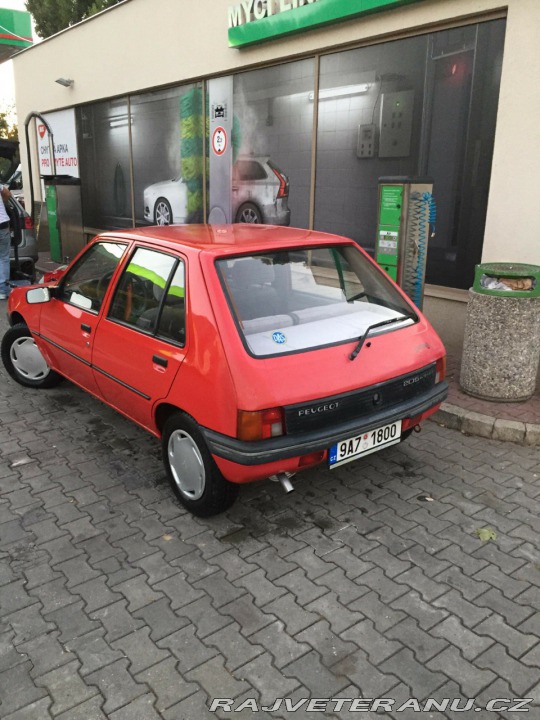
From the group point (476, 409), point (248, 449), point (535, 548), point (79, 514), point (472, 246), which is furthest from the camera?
point (472, 246)

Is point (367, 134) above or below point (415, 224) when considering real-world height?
above

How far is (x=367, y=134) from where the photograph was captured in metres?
7.53

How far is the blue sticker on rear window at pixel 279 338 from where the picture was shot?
10.8ft

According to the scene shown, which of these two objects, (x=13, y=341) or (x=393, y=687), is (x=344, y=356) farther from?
(x=13, y=341)

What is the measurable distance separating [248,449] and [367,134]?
5.68m

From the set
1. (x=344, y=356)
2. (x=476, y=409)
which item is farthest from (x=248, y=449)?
(x=476, y=409)

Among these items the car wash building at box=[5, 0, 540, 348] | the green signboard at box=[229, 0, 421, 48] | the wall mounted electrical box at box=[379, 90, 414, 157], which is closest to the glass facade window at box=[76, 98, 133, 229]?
the car wash building at box=[5, 0, 540, 348]

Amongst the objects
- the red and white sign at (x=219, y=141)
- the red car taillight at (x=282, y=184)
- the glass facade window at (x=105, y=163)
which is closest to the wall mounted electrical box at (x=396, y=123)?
the red car taillight at (x=282, y=184)

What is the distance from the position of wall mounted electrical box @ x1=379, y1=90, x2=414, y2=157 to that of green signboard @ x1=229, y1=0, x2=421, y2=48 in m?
0.93

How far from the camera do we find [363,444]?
3.44 metres

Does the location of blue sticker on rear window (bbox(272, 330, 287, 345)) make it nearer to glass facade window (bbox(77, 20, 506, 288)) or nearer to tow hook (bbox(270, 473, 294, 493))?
tow hook (bbox(270, 473, 294, 493))

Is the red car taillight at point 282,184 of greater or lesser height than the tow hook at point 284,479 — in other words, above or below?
above

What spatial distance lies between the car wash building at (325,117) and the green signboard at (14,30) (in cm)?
873

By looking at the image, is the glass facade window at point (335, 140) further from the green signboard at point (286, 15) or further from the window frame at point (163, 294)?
the window frame at point (163, 294)
